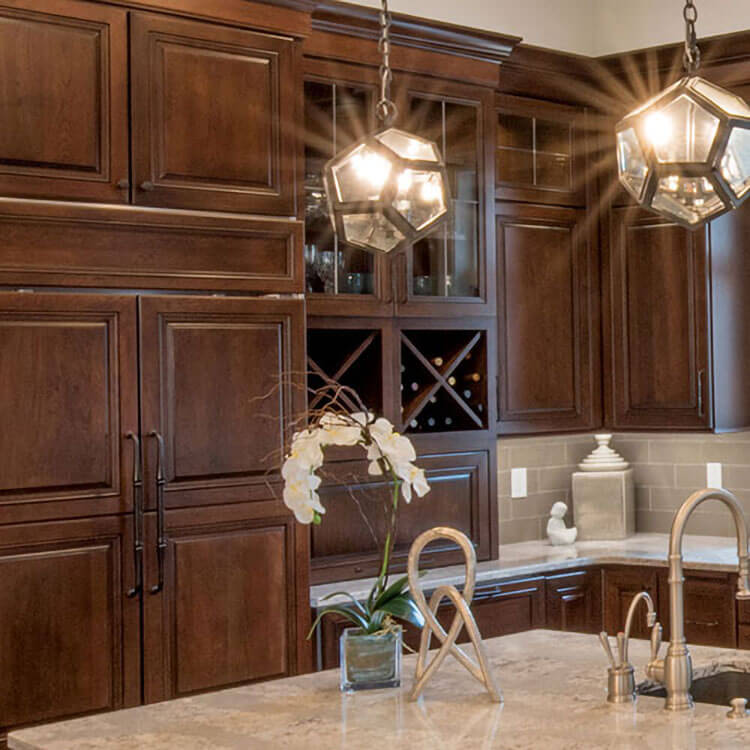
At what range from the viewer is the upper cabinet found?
4.94m

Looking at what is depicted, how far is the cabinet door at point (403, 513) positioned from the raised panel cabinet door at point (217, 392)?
14.0 inches

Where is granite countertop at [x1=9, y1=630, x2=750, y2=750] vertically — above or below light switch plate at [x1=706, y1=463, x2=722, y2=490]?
Answer: below

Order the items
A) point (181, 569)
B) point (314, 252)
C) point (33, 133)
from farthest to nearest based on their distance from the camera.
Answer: point (314, 252) → point (181, 569) → point (33, 133)

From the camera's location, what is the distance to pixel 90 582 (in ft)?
11.3

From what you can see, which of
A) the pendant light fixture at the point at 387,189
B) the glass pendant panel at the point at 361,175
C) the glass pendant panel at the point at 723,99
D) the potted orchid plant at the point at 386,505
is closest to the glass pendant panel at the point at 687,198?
the glass pendant panel at the point at 723,99

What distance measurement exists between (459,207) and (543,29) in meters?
1.06

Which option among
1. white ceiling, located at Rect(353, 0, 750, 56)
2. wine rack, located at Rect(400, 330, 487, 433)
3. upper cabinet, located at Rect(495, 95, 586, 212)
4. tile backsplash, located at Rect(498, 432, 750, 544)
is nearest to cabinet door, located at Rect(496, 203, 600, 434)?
upper cabinet, located at Rect(495, 95, 586, 212)

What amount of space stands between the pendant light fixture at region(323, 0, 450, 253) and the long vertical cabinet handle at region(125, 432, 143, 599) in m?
1.25

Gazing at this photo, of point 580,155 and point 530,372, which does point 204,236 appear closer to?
point 530,372

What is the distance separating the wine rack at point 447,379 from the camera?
4586 millimetres

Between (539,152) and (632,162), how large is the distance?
2653 mm

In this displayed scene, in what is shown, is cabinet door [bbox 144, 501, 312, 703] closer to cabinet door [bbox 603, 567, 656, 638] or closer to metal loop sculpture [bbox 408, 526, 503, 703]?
metal loop sculpture [bbox 408, 526, 503, 703]

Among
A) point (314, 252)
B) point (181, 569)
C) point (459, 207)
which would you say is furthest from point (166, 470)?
point (459, 207)

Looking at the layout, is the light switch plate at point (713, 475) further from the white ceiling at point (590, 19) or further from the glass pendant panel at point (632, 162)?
the glass pendant panel at point (632, 162)
